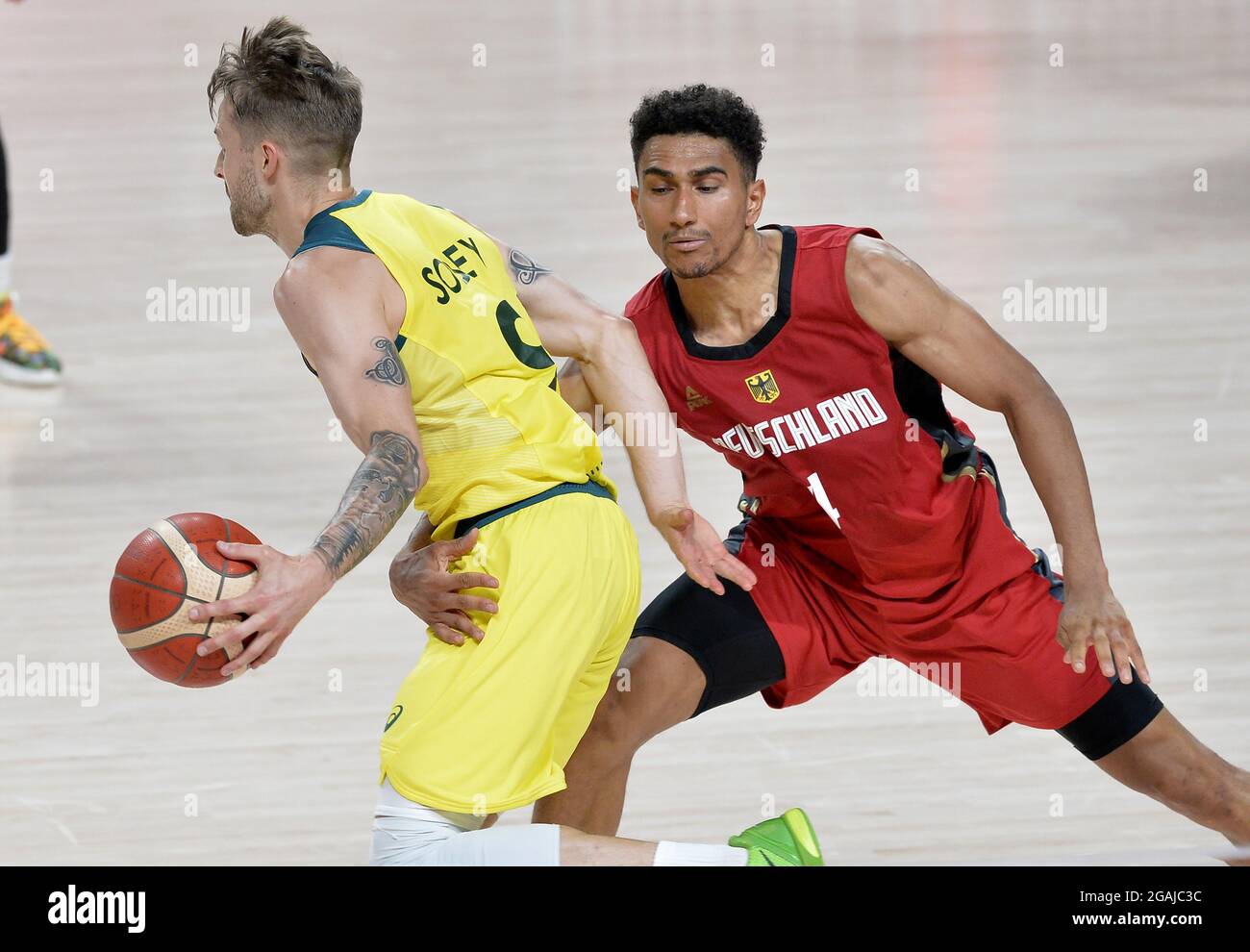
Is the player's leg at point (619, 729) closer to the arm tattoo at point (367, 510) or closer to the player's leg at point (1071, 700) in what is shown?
the player's leg at point (1071, 700)

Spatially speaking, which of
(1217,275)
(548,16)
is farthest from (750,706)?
(548,16)

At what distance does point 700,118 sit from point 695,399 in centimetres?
56

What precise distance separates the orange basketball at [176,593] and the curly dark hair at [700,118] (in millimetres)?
1173

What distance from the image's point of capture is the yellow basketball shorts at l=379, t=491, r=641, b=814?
3.03 m

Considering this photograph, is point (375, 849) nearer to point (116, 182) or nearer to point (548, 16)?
point (116, 182)

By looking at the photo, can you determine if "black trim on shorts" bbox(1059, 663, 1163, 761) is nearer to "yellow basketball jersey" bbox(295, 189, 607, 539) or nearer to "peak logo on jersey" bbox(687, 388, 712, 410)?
"peak logo on jersey" bbox(687, 388, 712, 410)

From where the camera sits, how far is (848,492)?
3.60m

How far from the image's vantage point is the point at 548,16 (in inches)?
644

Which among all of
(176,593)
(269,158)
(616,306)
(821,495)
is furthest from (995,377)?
(616,306)

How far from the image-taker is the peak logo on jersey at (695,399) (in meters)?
3.61

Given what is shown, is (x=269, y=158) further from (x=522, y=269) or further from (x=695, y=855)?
(x=695, y=855)

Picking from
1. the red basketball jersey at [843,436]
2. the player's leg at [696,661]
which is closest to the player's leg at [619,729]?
the player's leg at [696,661]

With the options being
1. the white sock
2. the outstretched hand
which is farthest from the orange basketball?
the outstretched hand
